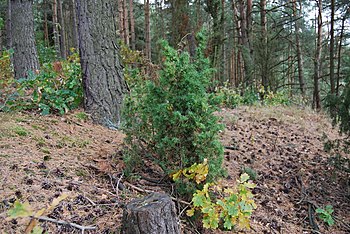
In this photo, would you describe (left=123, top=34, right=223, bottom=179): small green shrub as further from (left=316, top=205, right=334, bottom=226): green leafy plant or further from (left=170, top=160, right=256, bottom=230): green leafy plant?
(left=316, top=205, right=334, bottom=226): green leafy plant

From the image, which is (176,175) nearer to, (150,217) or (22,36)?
(150,217)

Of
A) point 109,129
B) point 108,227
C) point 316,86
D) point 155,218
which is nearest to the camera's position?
point 155,218

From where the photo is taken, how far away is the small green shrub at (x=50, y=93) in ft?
12.0

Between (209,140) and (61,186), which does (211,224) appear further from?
(61,186)

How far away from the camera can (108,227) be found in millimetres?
1969

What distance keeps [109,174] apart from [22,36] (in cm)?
389

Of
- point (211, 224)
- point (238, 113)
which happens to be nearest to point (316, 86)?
point (238, 113)

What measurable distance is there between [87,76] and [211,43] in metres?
4.20

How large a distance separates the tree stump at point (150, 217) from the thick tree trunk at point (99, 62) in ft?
6.72

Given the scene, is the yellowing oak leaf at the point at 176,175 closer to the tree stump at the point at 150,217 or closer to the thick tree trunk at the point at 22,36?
the tree stump at the point at 150,217

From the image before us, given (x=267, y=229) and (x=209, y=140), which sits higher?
(x=209, y=140)

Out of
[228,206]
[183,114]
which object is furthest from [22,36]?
[228,206]

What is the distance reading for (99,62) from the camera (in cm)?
373

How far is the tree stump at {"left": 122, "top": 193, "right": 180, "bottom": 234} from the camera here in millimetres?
1769
